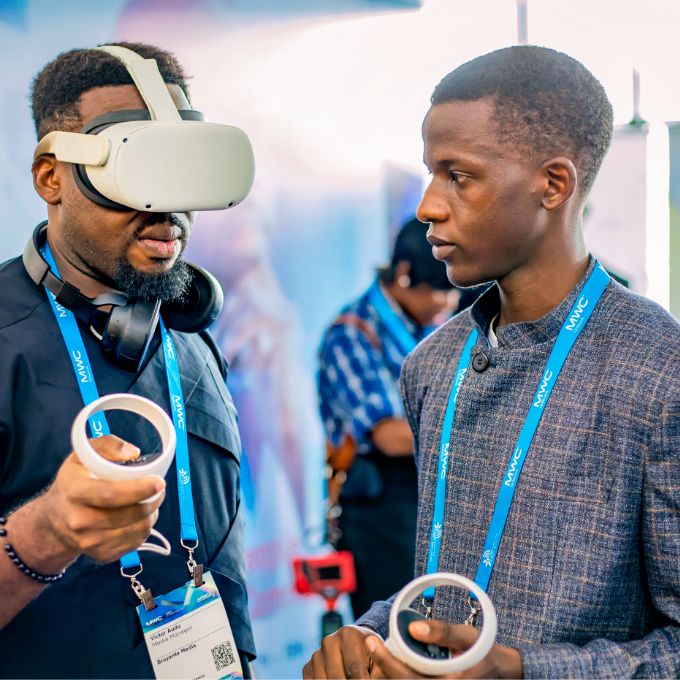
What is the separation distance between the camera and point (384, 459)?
343 centimetres

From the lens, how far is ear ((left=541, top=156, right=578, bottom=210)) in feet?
4.97

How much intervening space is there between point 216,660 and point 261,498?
224cm

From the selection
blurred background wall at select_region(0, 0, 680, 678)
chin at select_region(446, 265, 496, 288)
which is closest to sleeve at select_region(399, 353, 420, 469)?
chin at select_region(446, 265, 496, 288)

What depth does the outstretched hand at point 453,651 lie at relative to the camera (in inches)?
48.6

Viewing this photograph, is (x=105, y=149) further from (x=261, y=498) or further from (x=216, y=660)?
(x=261, y=498)

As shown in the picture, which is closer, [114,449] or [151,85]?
[114,449]

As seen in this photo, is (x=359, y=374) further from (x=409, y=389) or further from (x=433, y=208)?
(x=433, y=208)

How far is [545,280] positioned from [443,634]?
2.07 ft

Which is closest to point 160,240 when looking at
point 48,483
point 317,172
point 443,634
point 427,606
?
point 48,483

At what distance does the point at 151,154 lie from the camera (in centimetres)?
170

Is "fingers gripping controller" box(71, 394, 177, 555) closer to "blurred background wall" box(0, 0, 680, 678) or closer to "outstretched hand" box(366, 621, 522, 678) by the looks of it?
"outstretched hand" box(366, 621, 522, 678)

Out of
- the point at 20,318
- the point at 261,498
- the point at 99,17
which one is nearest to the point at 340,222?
the point at 261,498

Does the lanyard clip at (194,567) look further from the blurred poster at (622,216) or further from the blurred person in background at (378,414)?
the blurred poster at (622,216)

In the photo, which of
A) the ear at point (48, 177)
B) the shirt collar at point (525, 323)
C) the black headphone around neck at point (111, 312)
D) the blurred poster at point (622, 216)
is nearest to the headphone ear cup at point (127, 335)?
the black headphone around neck at point (111, 312)
